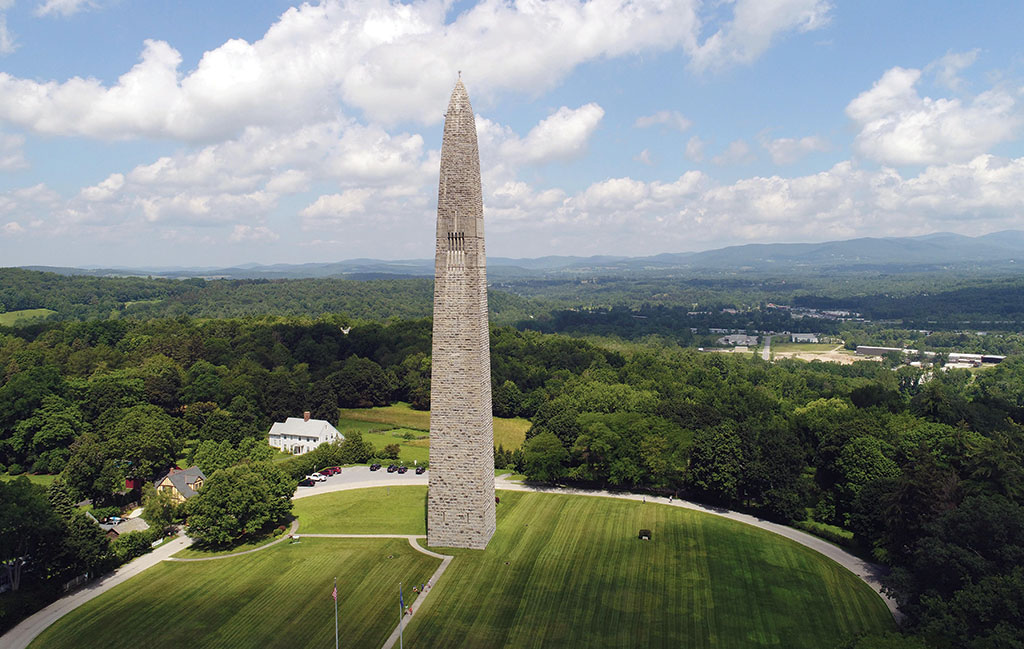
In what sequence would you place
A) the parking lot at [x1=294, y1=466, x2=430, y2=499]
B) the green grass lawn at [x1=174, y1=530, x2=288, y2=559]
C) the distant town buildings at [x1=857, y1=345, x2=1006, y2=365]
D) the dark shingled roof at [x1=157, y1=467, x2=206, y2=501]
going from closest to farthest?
the green grass lawn at [x1=174, y1=530, x2=288, y2=559] → the dark shingled roof at [x1=157, y1=467, x2=206, y2=501] → the parking lot at [x1=294, y1=466, x2=430, y2=499] → the distant town buildings at [x1=857, y1=345, x2=1006, y2=365]

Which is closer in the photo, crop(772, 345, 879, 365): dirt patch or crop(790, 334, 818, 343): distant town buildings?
crop(772, 345, 879, 365): dirt patch

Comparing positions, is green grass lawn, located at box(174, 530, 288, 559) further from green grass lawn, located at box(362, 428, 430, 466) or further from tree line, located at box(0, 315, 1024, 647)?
green grass lawn, located at box(362, 428, 430, 466)

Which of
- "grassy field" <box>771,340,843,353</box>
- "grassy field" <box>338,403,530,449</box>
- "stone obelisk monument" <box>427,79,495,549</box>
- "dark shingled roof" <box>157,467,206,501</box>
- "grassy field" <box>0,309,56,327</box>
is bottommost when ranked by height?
"grassy field" <box>771,340,843,353</box>

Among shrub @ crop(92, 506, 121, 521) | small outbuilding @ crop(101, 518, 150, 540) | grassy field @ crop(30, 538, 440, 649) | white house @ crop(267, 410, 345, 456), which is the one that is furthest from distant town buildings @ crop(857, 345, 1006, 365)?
shrub @ crop(92, 506, 121, 521)

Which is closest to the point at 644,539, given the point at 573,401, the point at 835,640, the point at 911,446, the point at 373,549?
the point at 835,640

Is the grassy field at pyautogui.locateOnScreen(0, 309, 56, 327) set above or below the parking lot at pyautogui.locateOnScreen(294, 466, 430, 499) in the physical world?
above

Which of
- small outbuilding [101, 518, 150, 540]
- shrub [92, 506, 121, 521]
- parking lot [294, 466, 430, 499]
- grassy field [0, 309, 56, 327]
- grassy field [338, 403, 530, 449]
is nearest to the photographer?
small outbuilding [101, 518, 150, 540]

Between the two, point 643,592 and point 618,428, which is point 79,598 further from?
point 618,428

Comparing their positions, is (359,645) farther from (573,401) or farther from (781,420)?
(781,420)
